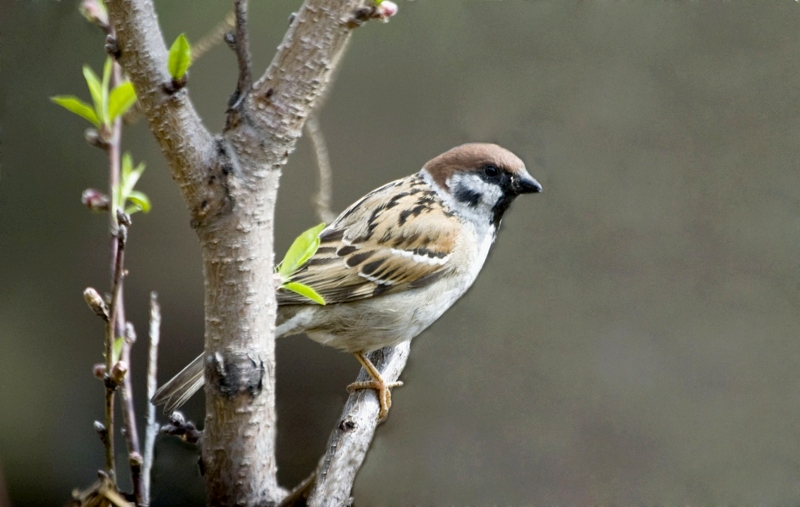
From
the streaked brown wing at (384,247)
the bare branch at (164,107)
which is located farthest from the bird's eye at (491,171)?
the bare branch at (164,107)

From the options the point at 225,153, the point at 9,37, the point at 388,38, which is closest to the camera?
the point at 225,153

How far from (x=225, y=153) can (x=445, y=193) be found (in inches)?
47.1

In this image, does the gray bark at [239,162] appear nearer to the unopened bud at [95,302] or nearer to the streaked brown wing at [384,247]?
the unopened bud at [95,302]

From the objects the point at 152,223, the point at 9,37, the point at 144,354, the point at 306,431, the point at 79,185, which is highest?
the point at 9,37

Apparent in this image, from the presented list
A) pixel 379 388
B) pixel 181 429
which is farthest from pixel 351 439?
pixel 379 388

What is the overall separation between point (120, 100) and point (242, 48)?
375mm

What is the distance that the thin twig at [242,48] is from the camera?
86 cm

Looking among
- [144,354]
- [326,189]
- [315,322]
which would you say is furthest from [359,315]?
[144,354]

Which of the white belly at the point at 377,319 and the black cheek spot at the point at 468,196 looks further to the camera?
the black cheek spot at the point at 468,196

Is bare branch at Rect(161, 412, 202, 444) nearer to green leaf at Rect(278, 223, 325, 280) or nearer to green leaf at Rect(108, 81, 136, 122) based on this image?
green leaf at Rect(278, 223, 325, 280)

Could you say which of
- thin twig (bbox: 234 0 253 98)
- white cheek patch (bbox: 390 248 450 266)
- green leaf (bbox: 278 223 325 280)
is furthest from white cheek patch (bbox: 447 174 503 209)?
thin twig (bbox: 234 0 253 98)

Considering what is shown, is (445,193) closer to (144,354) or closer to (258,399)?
(144,354)

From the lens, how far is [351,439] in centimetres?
133

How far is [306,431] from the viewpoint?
197cm
